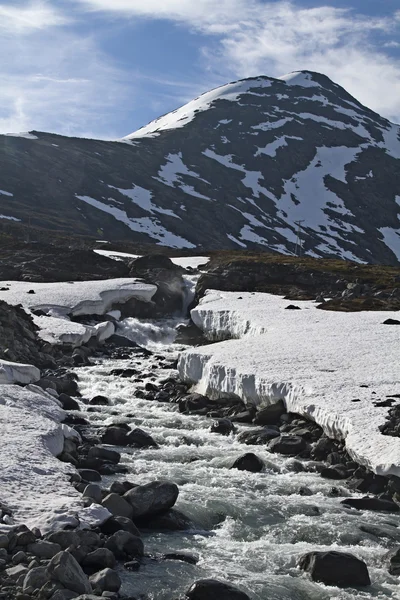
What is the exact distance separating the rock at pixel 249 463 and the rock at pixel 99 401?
959 cm

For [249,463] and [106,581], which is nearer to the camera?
[106,581]

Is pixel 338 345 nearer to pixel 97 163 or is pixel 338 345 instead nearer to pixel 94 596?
pixel 94 596

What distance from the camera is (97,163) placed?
170 meters

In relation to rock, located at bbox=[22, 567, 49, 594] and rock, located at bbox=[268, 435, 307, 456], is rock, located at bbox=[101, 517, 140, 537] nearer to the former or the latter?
rock, located at bbox=[22, 567, 49, 594]

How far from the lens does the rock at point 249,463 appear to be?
752 inches

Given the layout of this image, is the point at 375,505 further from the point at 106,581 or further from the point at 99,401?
the point at 99,401

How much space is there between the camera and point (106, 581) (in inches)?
445

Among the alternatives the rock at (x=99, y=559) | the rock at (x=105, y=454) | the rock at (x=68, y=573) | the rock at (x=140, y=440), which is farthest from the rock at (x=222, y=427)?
the rock at (x=68, y=573)

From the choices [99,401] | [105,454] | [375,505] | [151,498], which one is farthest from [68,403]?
[375,505]

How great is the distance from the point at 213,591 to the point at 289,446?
983 cm

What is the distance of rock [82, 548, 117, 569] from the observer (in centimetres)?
1203

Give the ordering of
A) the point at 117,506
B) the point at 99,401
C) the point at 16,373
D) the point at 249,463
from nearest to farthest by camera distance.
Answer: the point at 117,506, the point at 249,463, the point at 16,373, the point at 99,401

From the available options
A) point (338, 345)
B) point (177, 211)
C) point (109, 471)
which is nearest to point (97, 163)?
point (177, 211)

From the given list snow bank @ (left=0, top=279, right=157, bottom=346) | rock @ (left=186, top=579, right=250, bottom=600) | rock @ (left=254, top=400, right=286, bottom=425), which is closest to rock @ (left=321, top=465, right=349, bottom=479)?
rock @ (left=254, top=400, right=286, bottom=425)
